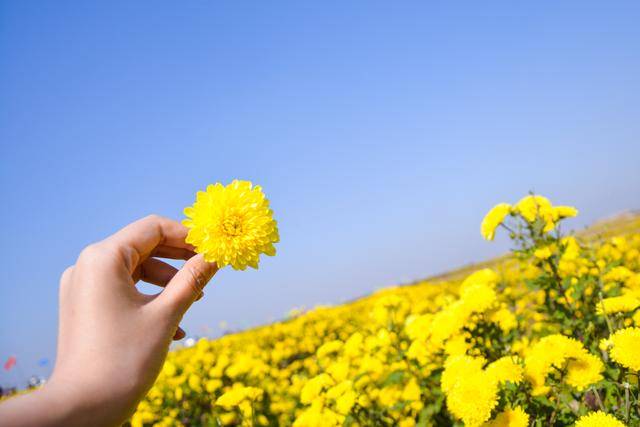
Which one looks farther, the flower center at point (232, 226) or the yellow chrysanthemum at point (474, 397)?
the yellow chrysanthemum at point (474, 397)

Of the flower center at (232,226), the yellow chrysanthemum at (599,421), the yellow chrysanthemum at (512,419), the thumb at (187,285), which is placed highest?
the flower center at (232,226)

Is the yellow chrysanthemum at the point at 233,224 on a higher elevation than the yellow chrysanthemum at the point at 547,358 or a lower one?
higher

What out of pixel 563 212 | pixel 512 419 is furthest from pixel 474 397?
pixel 563 212

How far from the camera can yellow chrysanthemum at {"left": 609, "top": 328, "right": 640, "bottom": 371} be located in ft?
5.46

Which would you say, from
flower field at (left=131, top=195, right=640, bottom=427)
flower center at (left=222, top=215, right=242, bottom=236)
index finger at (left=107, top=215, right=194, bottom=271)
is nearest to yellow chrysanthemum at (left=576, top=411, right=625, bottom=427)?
flower field at (left=131, top=195, right=640, bottom=427)

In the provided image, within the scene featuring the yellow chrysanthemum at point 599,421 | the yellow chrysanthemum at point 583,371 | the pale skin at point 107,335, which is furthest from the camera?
the yellow chrysanthemum at point 583,371

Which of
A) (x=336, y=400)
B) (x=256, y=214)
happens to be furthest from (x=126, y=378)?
(x=336, y=400)

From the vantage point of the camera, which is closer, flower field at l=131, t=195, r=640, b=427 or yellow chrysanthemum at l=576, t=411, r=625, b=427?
yellow chrysanthemum at l=576, t=411, r=625, b=427

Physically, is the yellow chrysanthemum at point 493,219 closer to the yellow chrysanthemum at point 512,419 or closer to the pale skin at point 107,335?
the yellow chrysanthemum at point 512,419

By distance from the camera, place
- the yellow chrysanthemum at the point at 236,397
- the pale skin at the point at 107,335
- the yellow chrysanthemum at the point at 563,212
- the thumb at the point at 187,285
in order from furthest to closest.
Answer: the yellow chrysanthemum at the point at 563,212, the yellow chrysanthemum at the point at 236,397, the thumb at the point at 187,285, the pale skin at the point at 107,335

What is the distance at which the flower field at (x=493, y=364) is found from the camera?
1.93 m

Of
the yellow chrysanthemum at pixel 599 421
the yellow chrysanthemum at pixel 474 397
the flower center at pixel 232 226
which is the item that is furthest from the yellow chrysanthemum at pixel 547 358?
the flower center at pixel 232 226

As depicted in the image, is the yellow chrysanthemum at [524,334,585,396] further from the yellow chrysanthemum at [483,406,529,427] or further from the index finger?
the index finger

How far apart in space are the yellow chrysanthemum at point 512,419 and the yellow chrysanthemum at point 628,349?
1.24 ft
